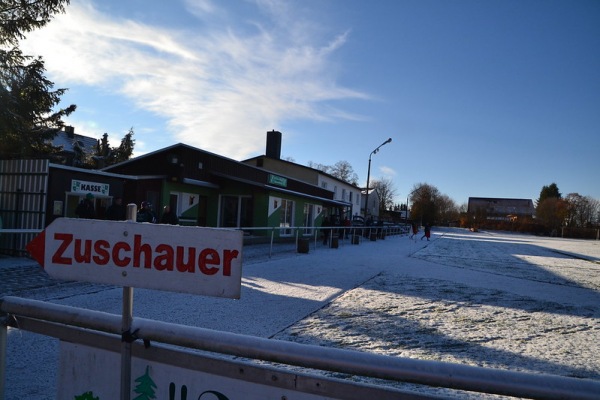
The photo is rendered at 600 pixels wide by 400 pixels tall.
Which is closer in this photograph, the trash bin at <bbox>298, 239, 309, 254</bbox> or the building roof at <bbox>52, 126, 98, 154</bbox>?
the trash bin at <bbox>298, 239, 309, 254</bbox>

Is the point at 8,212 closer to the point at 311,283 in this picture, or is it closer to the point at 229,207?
the point at 311,283

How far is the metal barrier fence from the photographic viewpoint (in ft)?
4.40

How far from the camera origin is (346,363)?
1489 millimetres

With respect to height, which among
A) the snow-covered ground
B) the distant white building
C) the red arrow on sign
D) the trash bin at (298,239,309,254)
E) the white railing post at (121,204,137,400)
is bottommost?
the snow-covered ground

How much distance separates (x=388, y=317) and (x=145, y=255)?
5351 millimetres

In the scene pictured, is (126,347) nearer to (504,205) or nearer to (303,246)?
(303,246)

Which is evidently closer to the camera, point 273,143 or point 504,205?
point 273,143

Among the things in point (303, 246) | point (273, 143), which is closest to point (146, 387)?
point (303, 246)

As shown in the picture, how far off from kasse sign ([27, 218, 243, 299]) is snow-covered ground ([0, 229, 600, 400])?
2.19 meters

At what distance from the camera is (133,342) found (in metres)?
1.82

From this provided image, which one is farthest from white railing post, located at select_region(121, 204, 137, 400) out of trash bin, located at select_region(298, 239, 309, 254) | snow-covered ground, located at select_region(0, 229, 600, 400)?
trash bin, located at select_region(298, 239, 309, 254)

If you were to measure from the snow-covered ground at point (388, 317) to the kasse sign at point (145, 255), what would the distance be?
219 cm

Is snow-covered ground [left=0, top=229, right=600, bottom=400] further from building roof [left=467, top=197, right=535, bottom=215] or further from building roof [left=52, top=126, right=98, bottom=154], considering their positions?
building roof [left=467, top=197, right=535, bottom=215]

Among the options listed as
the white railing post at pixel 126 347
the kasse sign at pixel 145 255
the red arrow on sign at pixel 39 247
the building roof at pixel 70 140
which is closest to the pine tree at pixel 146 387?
the white railing post at pixel 126 347
